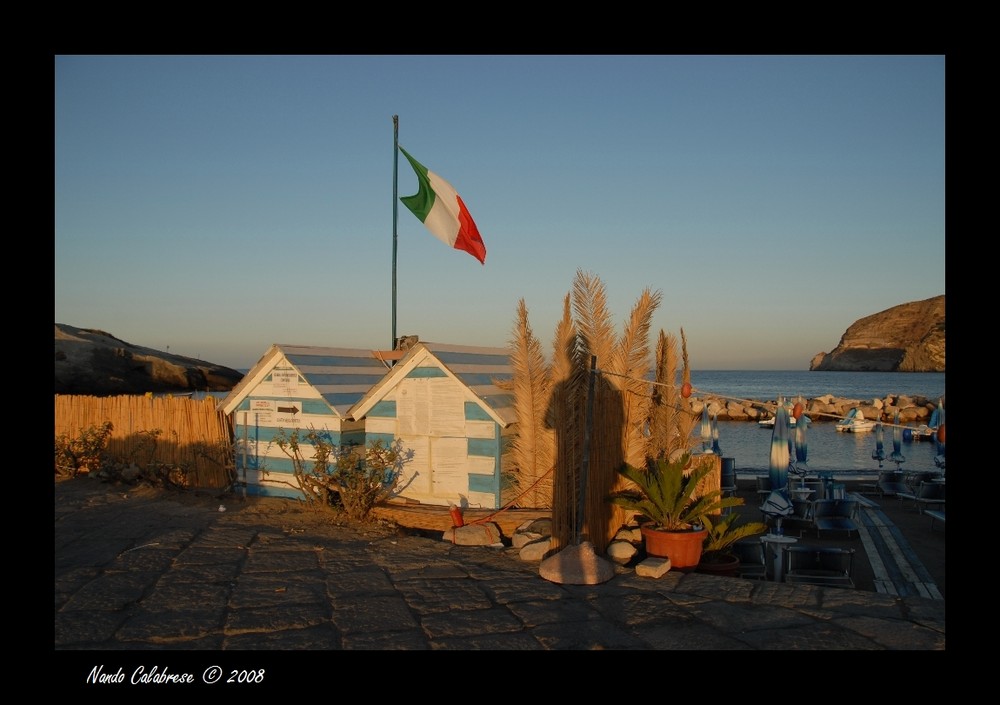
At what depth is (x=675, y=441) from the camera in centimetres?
1178

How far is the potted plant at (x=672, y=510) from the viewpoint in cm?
825

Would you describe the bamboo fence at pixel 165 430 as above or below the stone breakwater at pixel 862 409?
above

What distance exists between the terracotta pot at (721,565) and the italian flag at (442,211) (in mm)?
8478

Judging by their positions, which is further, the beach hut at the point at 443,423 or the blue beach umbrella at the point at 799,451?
the blue beach umbrella at the point at 799,451

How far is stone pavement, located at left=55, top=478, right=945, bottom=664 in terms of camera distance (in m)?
5.54

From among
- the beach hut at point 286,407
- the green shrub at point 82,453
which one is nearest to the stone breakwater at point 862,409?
the beach hut at point 286,407

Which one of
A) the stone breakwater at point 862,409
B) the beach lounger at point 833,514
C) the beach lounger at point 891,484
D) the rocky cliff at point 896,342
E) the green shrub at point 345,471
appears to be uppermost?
the rocky cliff at point 896,342

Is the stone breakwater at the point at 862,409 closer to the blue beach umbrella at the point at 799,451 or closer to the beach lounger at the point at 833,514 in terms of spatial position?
the blue beach umbrella at the point at 799,451

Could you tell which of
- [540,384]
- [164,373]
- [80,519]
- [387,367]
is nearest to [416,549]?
[540,384]

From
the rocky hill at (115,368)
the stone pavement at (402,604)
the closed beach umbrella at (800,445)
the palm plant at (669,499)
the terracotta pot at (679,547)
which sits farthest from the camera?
the rocky hill at (115,368)

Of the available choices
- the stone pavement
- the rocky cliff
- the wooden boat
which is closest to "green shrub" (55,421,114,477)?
the stone pavement
